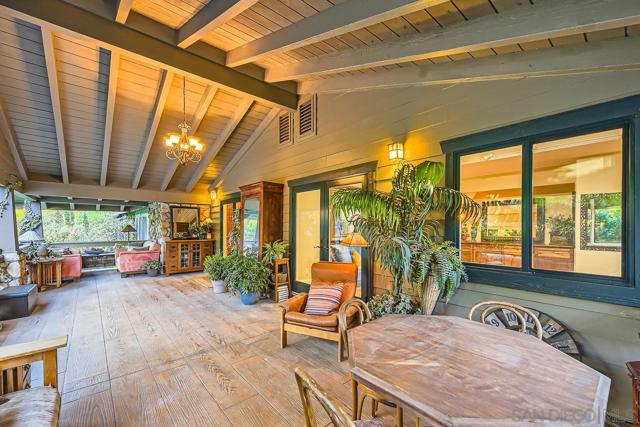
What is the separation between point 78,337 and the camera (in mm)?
3480

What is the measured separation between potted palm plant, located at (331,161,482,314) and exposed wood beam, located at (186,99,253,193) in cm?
365

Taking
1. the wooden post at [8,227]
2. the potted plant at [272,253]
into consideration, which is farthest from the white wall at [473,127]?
the wooden post at [8,227]

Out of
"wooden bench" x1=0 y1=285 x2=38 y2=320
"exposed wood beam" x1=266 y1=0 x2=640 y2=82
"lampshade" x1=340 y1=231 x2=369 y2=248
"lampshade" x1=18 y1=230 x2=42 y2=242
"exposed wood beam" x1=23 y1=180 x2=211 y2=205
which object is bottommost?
"wooden bench" x1=0 y1=285 x2=38 y2=320

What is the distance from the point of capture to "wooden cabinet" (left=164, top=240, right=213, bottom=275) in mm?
7781

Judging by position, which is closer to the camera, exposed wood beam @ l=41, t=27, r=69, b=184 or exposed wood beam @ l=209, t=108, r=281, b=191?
exposed wood beam @ l=41, t=27, r=69, b=184

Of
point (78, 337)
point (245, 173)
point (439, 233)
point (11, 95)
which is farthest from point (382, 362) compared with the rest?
point (11, 95)

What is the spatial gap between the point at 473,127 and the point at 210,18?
10.2ft

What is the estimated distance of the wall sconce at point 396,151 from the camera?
3.42 meters

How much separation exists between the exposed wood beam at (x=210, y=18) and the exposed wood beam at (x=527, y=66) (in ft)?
6.36

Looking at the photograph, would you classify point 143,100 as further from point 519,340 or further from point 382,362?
point 519,340

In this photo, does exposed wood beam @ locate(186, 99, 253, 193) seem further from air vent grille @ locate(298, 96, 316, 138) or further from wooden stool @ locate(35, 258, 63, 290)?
wooden stool @ locate(35, 258, 63, 290)

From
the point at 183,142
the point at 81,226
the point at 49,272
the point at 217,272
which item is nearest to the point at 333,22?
the point at 183,142

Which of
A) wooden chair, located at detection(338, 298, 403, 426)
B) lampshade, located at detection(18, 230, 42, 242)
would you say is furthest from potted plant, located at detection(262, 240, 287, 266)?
→ lampshade, located at detection(18, 230, 42, 242)

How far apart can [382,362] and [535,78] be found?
9.33ft
